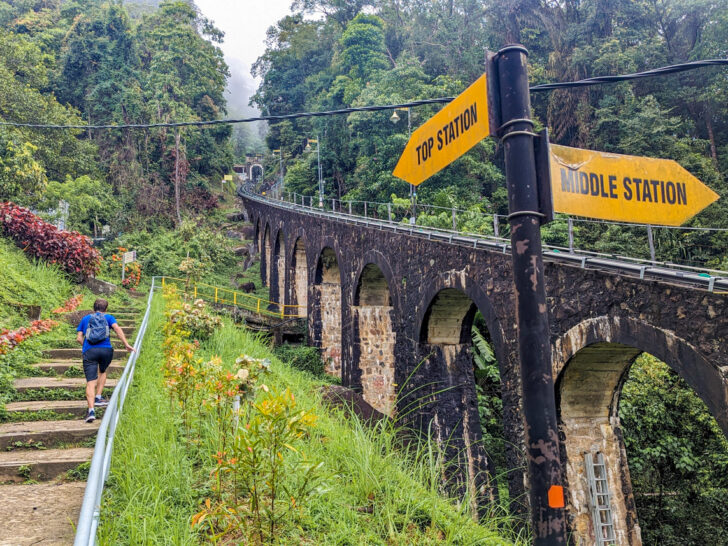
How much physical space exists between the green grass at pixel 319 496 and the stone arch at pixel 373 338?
794 centimetres

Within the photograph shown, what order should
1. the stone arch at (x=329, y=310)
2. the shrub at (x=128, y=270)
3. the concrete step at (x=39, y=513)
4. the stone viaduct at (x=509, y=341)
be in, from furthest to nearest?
the shrub at (x=128, y=270), the stone arch at (x=329, y=310), the stone viaduct at (x=509, y=341), the concrete step at (x=39, y=513)

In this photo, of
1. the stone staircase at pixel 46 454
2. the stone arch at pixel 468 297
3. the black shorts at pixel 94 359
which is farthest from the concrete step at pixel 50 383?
the stone arch at pixel 468 297

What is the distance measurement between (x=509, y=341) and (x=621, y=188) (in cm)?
466

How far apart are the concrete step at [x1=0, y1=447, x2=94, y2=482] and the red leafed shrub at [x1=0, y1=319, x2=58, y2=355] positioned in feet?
9.07

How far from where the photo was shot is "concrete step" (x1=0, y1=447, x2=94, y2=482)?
147 inches

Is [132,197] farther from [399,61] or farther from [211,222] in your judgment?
[399,61]

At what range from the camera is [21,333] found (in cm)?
684

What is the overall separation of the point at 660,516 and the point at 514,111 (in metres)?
13.1

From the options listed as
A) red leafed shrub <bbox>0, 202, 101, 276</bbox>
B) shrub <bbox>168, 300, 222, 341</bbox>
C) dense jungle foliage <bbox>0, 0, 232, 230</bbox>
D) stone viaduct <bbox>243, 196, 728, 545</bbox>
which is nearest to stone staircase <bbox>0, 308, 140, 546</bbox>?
shrub <bbox>168, 300, 222, 341</bbox>

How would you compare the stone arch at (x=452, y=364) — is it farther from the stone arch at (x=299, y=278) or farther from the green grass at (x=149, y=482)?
the stone arch at (x=299, y=278)

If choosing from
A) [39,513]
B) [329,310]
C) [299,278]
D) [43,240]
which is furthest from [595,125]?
[39,513]

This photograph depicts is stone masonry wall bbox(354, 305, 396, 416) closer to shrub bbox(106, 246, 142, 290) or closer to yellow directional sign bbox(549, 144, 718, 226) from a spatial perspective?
shrub bbox(106, 246, 142, 290)

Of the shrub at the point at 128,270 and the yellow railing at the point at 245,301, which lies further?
the yellow railing at the point at 245,301

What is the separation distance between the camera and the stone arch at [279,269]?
2255cm
